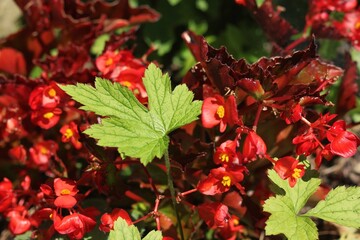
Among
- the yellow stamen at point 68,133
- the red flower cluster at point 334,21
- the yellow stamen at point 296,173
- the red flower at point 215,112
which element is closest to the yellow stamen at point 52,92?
the yellow stamen at point 68,133

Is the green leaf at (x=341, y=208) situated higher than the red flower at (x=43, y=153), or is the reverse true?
the green leaf at (x=341, y=208)

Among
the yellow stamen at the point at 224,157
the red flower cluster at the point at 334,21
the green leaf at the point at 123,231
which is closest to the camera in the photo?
the green leaf at the point at 123,231

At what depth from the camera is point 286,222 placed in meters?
1.70

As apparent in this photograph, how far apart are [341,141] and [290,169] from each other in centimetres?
18

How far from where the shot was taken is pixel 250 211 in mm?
2055

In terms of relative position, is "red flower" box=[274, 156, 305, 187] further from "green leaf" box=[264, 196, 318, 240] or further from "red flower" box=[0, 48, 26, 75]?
"red flower" box=[0, 48, 26, 75]

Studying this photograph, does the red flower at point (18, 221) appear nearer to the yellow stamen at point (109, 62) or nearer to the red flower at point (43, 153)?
the red flower at point (43, 153)

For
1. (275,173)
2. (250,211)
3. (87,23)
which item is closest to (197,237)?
(250,211)

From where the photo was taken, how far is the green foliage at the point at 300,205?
168cm

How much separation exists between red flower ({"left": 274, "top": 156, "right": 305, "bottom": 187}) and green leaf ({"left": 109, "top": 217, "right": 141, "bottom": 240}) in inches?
19.8

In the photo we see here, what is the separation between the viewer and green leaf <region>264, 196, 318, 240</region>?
1.67 m

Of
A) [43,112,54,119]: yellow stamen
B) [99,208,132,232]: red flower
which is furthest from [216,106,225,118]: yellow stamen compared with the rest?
[43,112,54,119]: yellow stamen

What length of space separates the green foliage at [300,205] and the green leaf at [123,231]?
412 millimetres

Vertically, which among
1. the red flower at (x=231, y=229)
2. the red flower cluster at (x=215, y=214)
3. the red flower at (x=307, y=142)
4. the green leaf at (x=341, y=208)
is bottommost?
the red flower at (x=231, y=229)
